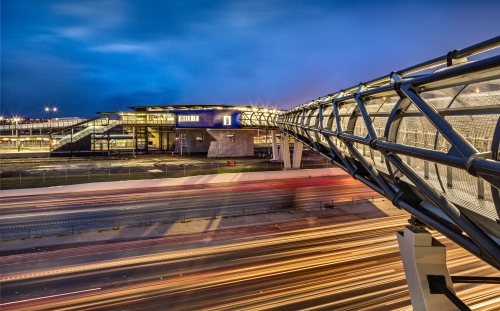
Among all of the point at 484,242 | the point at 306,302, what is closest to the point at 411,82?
the point at 484,242

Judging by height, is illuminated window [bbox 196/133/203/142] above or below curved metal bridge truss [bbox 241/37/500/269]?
above

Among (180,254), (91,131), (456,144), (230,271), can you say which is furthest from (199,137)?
(456,144)

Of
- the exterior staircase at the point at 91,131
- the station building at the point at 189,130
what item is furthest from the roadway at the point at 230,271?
the exterior staircase at the point at 91,131

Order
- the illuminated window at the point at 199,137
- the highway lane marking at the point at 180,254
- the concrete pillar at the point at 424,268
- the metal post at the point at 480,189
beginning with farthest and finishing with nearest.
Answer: the illuminated window at the point at 199,137
the highway lane marking at the point at 180,254
the concrete pillar at the point at 424,268
the metal post at the point at 480,189

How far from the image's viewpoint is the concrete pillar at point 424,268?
28.5ft

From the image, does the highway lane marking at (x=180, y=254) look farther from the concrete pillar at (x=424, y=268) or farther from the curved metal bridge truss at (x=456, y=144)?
the curved metal bridge truss at (x=456, y=144)

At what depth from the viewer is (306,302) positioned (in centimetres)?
1481

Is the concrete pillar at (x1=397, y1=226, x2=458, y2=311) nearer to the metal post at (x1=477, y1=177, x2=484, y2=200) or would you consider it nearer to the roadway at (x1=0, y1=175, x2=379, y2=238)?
the metal post at (x1=477, y1=177, x2=484, y2=200)

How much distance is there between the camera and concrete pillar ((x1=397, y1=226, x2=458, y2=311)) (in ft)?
28.5

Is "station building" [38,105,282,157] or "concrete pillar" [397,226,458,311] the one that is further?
"station building" [38,105,282,157]

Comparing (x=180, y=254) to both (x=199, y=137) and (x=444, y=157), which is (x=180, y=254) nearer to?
(x=444, y=157)

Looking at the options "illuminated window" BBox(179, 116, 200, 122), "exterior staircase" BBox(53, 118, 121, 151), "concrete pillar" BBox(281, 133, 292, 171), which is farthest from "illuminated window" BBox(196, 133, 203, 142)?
"concrete pillar" BBox(281, 133, 292, 171)

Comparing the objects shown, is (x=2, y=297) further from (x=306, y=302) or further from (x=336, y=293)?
(x=336, y=293)

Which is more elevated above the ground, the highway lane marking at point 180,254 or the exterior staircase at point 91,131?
the exterior staircase at point 91,131
